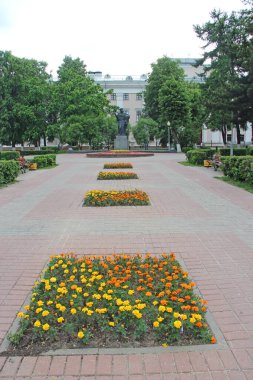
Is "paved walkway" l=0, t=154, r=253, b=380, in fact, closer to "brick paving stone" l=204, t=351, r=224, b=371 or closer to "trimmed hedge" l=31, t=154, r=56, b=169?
"brick paving stone" l=204, t=351, r=224, b=371

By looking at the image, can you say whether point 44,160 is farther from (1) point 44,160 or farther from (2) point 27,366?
(2) point 27,366

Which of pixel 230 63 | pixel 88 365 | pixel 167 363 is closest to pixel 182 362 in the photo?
pixel 167 363

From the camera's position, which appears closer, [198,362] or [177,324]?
[198,362]

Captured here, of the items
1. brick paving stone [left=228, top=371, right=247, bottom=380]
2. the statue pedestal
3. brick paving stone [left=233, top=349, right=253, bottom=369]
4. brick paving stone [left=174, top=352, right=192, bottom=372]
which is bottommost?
brick paving stone [left=228, top=371, right=247, bottom=380]

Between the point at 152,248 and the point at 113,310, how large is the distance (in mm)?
2497

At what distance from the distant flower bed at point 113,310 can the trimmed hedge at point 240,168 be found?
973cm

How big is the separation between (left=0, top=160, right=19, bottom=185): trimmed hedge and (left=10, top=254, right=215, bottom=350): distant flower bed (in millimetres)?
10600

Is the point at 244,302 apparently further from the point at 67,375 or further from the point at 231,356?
the point at 67,375

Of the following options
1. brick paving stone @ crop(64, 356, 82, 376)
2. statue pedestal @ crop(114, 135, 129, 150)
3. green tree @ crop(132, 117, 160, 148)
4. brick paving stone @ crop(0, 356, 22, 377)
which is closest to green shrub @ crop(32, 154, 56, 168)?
statue pedestal @ crop(114, 135, 129, 150)

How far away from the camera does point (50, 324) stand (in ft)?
11.1

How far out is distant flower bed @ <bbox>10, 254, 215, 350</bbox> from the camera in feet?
10.5

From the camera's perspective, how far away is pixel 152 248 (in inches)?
233

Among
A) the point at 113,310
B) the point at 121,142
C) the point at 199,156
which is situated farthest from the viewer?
the point at 121,142

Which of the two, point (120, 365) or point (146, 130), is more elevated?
point (146, 130)
